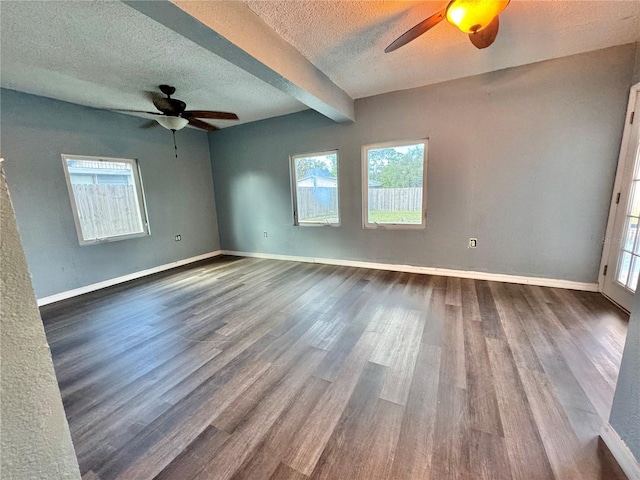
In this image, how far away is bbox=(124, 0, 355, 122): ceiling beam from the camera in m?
1.53

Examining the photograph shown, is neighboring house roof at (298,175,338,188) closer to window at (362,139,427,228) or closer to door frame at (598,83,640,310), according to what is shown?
window at (362,139,427,228)

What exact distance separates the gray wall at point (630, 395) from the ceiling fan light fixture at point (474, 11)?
1.84m

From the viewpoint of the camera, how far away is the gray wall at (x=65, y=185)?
3061mm

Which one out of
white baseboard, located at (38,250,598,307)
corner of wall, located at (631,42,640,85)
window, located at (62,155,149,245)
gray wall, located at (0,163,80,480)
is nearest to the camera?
gray wall, located at (0,163,80,480)

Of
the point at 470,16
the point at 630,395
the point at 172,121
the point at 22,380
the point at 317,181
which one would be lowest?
the point at 630,395

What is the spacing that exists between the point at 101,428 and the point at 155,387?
0.32 m

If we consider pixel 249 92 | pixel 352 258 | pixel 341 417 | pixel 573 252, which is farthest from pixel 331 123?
pixel 341 417

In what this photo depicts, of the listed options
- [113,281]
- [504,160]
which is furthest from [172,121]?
[504,160]

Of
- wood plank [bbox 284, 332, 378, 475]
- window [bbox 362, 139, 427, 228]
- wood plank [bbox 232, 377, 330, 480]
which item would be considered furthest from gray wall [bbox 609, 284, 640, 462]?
window [bbox 362, 139, 427, 228]

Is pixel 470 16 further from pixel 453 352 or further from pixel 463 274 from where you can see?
pixel 463 274

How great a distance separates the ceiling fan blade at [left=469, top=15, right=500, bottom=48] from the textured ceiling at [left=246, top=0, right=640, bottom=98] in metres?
0.26

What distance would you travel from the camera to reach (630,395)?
1138mm

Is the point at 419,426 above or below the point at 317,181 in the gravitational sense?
below

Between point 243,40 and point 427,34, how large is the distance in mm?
1619
